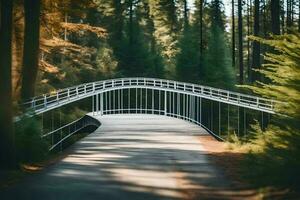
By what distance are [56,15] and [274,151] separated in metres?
16.5

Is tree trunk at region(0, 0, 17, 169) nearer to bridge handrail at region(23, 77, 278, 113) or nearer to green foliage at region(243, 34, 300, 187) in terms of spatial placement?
green foliage at region(243, 34, 300, 187)

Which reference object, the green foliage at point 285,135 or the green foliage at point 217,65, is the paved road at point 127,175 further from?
the green foliage at point 217,65

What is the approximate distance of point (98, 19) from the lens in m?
64.2

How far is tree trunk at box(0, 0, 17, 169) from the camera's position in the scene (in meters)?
13.6

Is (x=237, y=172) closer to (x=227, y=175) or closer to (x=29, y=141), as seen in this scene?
(x=227, y=175)

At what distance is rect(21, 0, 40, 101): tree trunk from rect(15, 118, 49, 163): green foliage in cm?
680

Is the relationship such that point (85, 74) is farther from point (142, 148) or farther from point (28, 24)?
point (142, 148)

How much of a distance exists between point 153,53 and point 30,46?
4216 centimetres

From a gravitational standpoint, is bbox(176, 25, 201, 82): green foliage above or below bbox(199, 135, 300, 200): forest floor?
above

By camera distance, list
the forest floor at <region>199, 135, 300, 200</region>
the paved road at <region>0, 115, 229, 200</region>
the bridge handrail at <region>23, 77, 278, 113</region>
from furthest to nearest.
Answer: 1. the bridge handrail at <region>23, 77, 278, 113</region>
2. the paved road at <region>0, 115, 229, 200</region>
3. the forest floor at <region>199, 135, 300, 200</region>

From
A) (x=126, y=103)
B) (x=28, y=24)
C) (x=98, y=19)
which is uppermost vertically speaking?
(x=98, y=19)

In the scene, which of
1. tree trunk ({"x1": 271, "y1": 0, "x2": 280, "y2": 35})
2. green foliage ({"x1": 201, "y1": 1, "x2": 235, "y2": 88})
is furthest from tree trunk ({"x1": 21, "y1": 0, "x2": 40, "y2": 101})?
green foliage ({"x1": 201, "y1": 1, "x2": 235, "y2": 88})

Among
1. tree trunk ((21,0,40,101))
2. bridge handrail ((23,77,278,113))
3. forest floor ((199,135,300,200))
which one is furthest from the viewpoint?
bridge handrail ((23,77,278,113))

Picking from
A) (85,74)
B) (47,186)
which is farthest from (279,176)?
(85,74)
